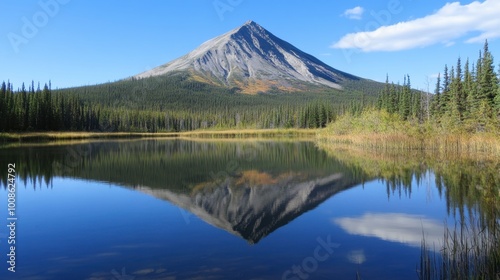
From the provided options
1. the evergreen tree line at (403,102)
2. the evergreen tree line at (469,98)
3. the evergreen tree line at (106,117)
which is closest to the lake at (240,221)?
the evergreen tree line at (469,98)

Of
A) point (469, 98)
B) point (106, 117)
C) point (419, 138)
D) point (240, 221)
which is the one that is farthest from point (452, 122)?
point (106, 117)

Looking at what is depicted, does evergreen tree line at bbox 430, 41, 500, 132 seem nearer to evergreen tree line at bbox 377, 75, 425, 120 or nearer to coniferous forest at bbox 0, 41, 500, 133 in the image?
coniferous forest at bbox 0, 41, 500, 133

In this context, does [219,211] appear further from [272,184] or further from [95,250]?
[272,184]

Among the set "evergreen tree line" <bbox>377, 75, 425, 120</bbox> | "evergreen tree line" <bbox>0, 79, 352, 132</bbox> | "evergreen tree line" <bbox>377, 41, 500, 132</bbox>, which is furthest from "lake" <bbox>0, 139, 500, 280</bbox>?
"evergreen tree line" <bbox>0, 79, 352, 132</bbox>

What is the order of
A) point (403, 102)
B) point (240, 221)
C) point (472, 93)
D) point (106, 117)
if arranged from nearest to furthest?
point (240, 221)
point (472, 93)
point (403, 102)
point (106, 117)

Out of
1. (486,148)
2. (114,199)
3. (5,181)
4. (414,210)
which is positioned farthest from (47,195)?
(486,148)

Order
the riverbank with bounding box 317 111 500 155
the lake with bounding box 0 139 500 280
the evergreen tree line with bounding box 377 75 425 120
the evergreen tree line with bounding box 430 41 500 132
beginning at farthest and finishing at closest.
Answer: the evergreen tree line with bounding box 377 75 425 120 < the evergreen tree line with bounding box 430 41 500 132 < the riverbank with bounding box 317 111 500 155 < the lake with bounding box 0 139 500 280

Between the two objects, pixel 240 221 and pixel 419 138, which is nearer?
pixel 240 221

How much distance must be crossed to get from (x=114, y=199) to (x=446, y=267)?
47.7ft

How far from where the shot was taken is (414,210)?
600 inches

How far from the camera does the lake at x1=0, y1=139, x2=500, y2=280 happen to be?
9.23 metres

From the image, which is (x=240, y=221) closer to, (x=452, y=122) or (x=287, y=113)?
(x=452, y=122)

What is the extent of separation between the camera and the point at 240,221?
45.5 ft

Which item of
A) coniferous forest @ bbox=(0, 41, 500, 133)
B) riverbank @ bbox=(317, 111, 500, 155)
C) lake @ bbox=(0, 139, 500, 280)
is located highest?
coniferous forest @ bbox=(0, 41, 500, 133)
